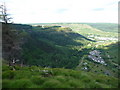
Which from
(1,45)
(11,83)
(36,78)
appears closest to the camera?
(11,83)

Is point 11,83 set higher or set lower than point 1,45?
lower

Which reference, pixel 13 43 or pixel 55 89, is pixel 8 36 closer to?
pixel 13 43

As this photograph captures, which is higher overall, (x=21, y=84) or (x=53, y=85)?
(x=21, y=84)

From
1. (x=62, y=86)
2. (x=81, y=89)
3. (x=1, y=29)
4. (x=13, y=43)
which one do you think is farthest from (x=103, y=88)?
(x=1, y=29)

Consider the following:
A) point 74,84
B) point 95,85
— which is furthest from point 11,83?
point 95,85

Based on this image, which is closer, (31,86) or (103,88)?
(31,86)

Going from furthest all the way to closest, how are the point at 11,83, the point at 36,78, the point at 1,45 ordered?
the point at 1,45 → the point at 36,78 → the point at 11,83
